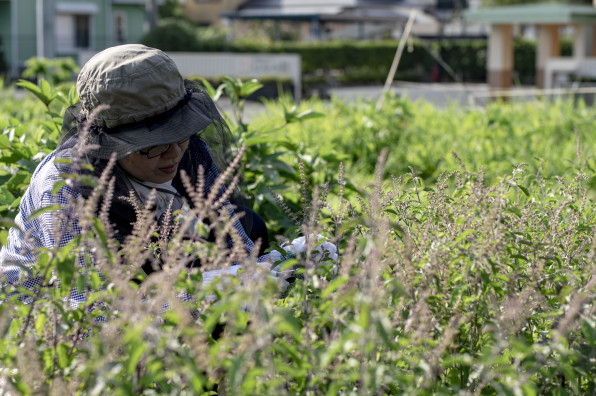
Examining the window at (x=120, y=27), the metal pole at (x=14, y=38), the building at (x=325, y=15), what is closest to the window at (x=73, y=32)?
the window at (x=120, y=27)

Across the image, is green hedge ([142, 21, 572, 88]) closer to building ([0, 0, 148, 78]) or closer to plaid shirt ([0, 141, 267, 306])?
building ([0, 0, 148, 78])

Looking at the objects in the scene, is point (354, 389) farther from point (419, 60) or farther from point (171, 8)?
point (171, 8)

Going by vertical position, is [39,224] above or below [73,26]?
below

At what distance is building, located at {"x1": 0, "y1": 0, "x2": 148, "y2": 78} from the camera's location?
27.3 m

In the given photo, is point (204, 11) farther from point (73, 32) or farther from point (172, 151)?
point (172, 151)

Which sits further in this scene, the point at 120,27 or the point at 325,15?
the point at 325,15

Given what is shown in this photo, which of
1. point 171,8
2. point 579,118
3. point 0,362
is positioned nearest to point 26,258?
point 0,362

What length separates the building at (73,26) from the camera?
89.6 ft

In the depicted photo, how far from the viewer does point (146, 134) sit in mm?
2291

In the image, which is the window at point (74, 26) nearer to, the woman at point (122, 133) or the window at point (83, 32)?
the window at point (83, 32)

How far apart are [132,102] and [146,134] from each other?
10 centimetres

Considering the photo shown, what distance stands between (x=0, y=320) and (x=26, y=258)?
3.36 feet

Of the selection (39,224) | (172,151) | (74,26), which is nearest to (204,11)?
(74,26)

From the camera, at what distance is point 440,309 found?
1.75m
